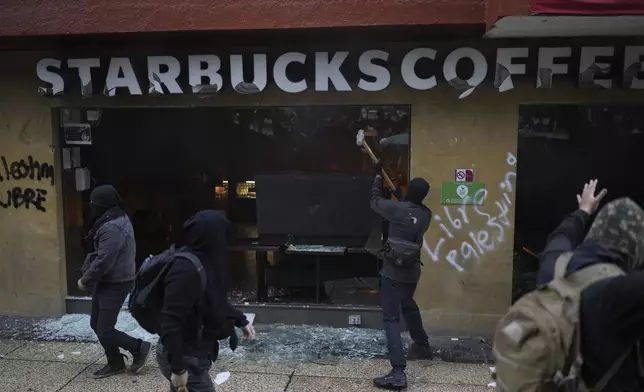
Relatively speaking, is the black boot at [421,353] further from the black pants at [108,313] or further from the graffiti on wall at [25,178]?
the graffiti on wall at [25,178]

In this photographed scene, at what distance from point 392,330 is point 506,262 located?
1866 mm

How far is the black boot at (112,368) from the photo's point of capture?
523cm

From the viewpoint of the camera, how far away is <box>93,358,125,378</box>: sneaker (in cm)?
523

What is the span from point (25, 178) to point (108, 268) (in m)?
2.58

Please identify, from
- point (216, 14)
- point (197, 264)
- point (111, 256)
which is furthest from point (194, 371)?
point (216, 14)

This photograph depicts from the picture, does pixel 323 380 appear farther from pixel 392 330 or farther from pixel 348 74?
pixel 348 74

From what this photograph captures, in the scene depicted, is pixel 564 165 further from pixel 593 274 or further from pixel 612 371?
pixel 612 371

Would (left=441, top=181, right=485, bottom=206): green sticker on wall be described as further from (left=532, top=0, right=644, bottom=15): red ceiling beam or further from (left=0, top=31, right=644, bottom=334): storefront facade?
A: (left=532, top=0, right=644, bottom=15): red ceiling beam

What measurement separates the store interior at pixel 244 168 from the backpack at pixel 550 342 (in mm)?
4124

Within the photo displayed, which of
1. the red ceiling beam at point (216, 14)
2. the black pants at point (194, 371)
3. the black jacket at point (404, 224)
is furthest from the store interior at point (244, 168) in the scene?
the black pants at point (194, 371)

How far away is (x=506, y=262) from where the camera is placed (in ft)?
20.2

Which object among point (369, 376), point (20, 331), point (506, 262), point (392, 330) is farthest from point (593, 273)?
point (20, 331)

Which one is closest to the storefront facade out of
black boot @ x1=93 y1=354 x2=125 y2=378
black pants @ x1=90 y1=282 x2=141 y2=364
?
black pants @ x1=90 y1=282 x2=141 y2=364

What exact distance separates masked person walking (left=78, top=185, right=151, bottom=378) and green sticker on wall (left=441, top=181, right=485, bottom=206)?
3243mm
